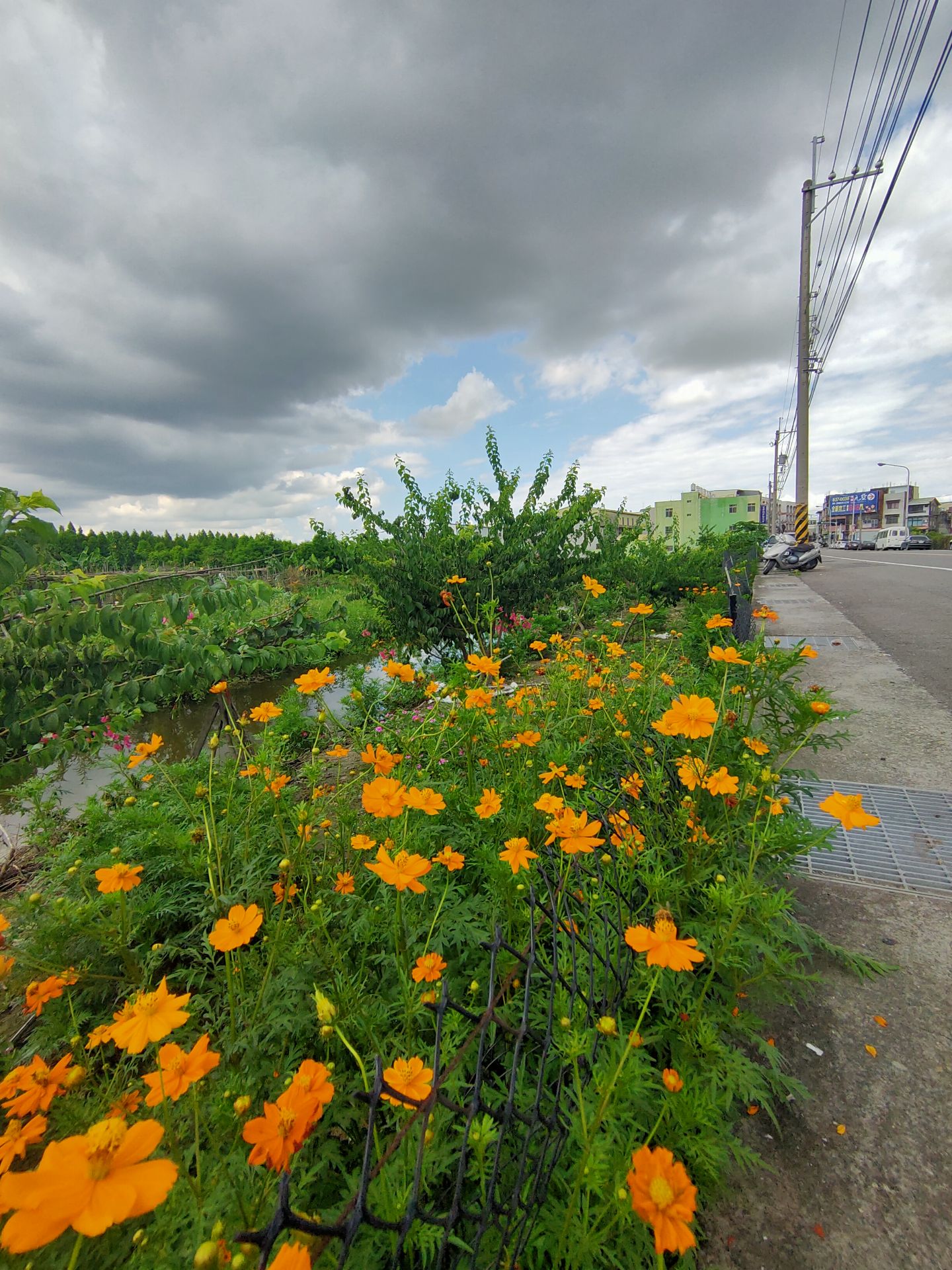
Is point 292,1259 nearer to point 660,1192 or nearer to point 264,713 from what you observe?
point 660,1192

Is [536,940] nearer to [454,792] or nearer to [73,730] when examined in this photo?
[454,792]

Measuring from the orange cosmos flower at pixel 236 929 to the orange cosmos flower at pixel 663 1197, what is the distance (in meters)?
0.61

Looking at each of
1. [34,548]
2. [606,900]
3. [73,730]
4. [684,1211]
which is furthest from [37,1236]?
[73,730]

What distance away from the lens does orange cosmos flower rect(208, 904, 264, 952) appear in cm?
79

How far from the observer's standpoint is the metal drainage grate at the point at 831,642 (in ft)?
17.4

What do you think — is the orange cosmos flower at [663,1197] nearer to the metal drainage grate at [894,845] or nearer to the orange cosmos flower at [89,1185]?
the orange cosmos flower at [89,1185]

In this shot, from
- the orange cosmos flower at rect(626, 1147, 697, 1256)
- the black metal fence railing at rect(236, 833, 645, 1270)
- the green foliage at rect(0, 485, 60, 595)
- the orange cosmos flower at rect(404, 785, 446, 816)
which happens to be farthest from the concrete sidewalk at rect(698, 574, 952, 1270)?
the green foliage at rect(0, 485, 60, 595)

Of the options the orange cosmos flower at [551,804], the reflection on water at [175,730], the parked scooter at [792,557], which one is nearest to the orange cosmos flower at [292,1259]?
the orange cosmos flower at [551,804]

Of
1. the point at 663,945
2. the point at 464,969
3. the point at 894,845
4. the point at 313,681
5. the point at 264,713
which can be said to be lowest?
the point at 894,845

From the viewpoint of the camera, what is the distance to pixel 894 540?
31.6 m

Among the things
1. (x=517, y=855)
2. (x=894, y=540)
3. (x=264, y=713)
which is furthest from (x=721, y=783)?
(x=894, y=540)

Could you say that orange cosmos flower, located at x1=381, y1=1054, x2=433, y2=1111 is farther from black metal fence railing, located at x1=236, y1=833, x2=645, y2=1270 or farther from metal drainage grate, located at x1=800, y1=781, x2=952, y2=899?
metal drainage grate, located at x1=800, y1=781, x2=952, y2=899

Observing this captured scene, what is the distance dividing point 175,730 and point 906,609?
33.6ft

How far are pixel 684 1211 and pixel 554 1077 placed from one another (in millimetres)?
534
